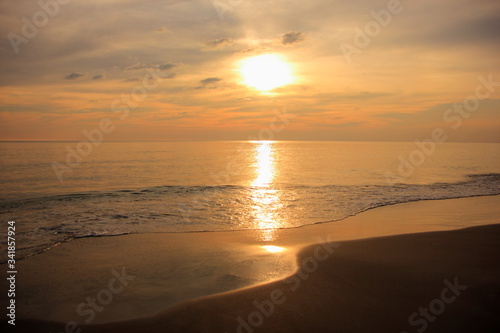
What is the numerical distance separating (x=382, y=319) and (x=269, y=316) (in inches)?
75.1

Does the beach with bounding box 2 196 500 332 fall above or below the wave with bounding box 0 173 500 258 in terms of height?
below

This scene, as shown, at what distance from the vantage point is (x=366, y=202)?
18.2m

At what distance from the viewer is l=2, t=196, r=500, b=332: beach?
5320 millimetres

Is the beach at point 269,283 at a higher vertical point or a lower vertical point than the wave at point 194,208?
lower

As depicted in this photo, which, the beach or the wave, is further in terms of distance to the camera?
the wave

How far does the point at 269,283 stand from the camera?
22.2 feet

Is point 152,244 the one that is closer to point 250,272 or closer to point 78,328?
point 250,272

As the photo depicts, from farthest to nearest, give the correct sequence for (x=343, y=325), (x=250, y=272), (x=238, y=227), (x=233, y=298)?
1. (x=238, y=227)
2. (x=250, y=272)
3. (x=233, y=298)
4. (x=343, y=325)

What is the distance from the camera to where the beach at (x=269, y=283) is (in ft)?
17.5

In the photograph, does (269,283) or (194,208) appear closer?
(269,283)

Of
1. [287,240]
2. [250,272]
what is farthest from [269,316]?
[287,240]

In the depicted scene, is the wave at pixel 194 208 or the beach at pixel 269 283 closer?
the beach at pixel 269 283

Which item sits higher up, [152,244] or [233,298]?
[152,244]

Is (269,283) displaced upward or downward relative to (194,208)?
downward
